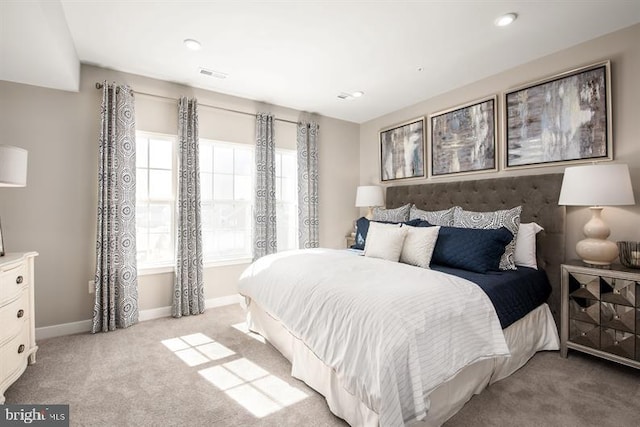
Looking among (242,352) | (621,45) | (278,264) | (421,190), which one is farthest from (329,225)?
(621,45)

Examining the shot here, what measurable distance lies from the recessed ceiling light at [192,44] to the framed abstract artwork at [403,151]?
2.74 meters

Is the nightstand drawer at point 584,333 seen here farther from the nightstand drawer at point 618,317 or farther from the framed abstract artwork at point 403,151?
the framed abstract artwork at point 403,151

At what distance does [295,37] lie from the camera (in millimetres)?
2514

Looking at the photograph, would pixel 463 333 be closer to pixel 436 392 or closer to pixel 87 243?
pixel 436 392

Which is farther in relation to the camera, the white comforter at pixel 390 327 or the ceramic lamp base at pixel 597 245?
the ceramic lamp base at pixel 597 245

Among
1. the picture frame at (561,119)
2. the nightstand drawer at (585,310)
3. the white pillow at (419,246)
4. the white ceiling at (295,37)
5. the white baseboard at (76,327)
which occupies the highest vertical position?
the white ceiling at (295,37)

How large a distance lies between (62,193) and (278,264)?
2.26 meters

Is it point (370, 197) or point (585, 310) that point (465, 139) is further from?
point (585, 310)

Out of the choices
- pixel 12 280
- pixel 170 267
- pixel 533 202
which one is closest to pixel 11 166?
pixel 12 280

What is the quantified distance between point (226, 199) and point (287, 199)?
35.7 inches

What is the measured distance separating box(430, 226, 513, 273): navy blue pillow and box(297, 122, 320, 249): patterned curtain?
6.93 feet

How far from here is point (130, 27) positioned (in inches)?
93.5

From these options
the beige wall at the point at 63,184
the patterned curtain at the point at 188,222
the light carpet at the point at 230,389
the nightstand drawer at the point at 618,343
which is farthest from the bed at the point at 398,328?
the beige wall at the point at 63,184

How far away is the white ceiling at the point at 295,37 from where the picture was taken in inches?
83.0
